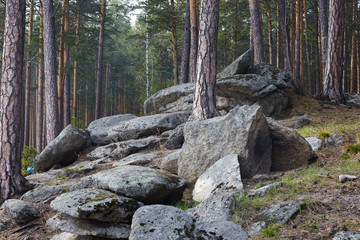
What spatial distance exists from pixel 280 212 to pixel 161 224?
1.37 m

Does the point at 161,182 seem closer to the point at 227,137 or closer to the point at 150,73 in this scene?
the point at 227,137

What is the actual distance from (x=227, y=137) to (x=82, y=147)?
24.8 feet

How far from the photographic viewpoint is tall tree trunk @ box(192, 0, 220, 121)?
842 centimetres

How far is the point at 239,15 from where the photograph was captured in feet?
65.5

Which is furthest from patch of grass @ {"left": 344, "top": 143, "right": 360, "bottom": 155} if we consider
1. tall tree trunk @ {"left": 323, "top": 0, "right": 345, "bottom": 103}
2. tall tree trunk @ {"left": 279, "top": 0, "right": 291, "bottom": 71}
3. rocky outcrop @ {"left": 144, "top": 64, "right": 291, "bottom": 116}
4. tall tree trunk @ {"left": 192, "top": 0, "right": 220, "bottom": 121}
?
tall tree trunk @ {"left": 279, "top": 0, "right": 291, "bottom": 71}

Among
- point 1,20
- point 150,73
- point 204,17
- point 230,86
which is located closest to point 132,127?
point 230,86

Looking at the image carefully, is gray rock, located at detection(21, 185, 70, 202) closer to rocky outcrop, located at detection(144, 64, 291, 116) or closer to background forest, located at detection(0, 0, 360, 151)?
rocky outcrop, located at detection(144, 64, 291, 116)

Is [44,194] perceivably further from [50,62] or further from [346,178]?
[50,62]

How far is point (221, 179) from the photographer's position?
4703 mm

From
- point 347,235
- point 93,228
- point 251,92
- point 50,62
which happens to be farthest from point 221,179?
point 50,62

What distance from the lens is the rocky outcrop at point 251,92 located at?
11.0 meters

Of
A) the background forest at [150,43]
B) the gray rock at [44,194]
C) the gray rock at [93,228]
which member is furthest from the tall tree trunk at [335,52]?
the gray rock at [93,228]

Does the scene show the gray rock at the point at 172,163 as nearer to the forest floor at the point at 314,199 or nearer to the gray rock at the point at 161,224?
the forest floor at the point at 314,199

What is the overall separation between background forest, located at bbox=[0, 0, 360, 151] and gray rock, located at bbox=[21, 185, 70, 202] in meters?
8.52
